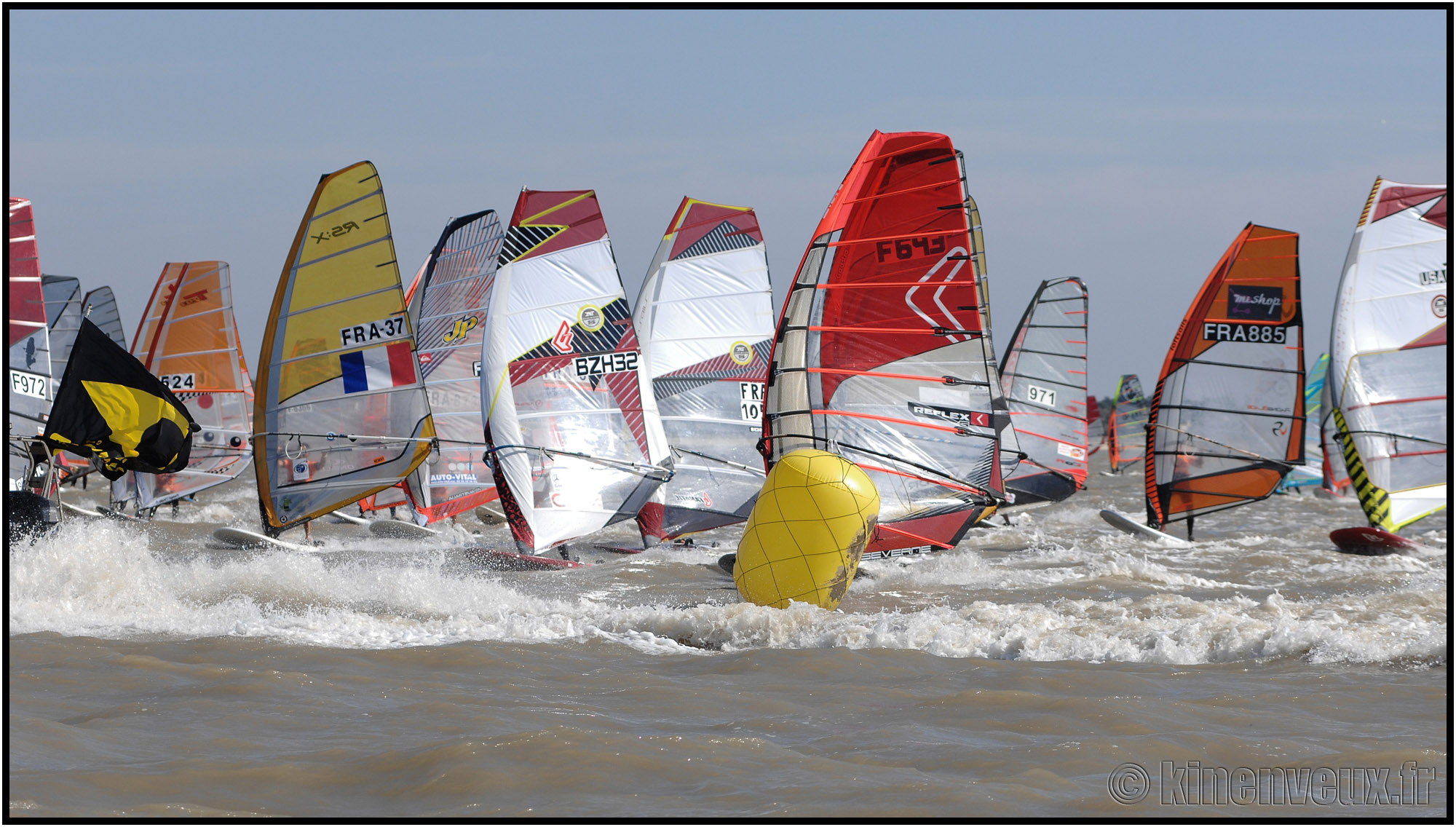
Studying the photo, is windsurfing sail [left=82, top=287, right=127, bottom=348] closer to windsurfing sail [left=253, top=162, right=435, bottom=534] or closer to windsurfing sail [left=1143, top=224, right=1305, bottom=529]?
windsurfing sail [left=253, top=162, right=435, bottom=534]

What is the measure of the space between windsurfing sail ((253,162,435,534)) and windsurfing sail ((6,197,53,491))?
2.69 metres

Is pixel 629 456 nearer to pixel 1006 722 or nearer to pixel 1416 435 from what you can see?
pixel 1006 722

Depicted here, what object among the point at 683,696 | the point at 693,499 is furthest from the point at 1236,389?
the point at 683,696

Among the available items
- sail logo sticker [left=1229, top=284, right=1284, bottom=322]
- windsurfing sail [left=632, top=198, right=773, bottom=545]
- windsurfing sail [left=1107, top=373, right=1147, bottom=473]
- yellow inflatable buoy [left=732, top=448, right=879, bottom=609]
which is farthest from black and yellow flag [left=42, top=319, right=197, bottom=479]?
windsurfing sail [left=1107, top=373, right=1147, bottom=473]

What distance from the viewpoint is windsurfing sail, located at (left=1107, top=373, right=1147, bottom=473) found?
38312 mm

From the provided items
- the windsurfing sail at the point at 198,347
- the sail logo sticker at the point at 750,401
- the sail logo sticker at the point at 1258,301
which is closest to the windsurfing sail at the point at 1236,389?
the sail logo sticker at the point at 1258,301

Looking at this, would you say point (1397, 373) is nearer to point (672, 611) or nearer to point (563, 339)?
point (563, 339)

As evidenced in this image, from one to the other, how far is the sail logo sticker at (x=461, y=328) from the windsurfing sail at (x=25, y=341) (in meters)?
4.97

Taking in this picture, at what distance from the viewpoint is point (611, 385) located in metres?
14.0

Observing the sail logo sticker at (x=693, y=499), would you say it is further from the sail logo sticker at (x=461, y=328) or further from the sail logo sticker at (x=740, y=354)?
the sail logo sticker at (x=461, y=328)

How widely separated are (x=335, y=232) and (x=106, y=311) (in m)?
13.7

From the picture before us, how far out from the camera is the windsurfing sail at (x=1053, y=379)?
20.9m

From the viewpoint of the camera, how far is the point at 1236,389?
58.1ft

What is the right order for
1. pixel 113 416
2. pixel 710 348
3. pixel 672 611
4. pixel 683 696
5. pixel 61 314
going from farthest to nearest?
pixel 61 314, pixel 710 348, pixel 113 416, pixel 672 611, pixel 683 696
